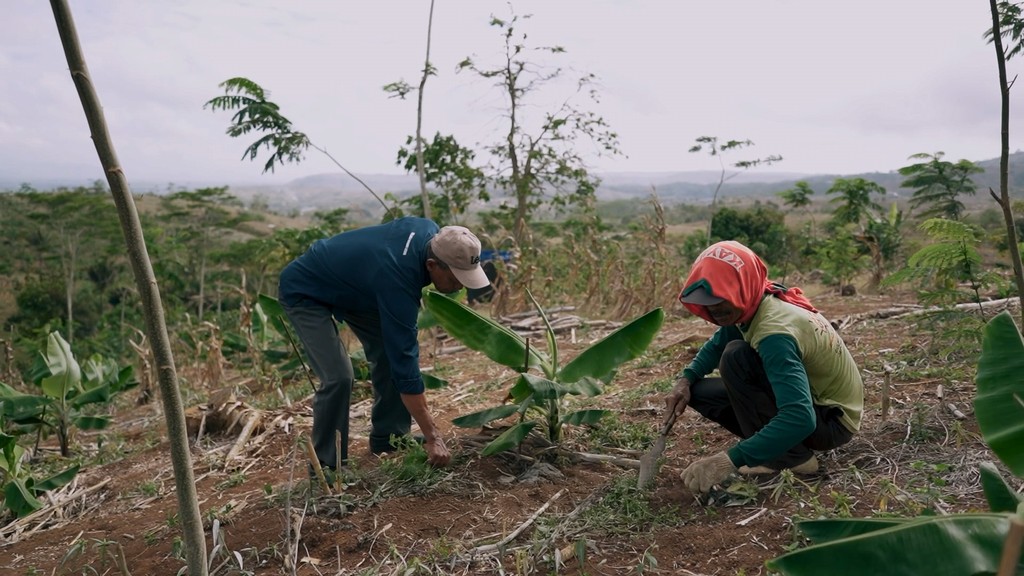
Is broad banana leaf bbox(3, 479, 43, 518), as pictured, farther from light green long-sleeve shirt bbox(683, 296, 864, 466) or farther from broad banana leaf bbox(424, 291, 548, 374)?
light green long-sleeve shirt bbox(683, 296, 864, 466)

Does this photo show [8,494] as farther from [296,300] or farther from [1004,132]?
[1004,132]

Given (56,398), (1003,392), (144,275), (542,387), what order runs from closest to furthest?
(144,275) < (1003,392) < (542,387) < (56,398)

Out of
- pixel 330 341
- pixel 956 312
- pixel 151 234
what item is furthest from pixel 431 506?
pixel 151 234

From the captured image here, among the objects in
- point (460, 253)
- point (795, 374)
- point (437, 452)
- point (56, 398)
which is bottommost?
point (56, 398)

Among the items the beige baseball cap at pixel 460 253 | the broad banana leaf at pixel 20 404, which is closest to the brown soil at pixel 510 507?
the broad banana leaf at pixel 20 404

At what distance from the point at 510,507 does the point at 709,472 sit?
841 mm

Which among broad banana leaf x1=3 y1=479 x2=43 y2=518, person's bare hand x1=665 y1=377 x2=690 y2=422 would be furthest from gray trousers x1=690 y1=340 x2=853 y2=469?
broad banana leaf x1=3 y1=479 x2=43 y2=518

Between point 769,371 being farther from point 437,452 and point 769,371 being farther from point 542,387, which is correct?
point 437,452

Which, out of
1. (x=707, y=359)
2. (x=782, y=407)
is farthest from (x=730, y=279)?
(x=707, y=359)

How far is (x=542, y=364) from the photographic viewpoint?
3.75 meters

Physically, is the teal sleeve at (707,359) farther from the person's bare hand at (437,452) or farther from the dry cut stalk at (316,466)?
the dry cut stalk at (316,466)

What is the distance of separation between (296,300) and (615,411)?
1.86m

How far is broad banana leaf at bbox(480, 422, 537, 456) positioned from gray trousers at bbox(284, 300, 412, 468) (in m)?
0.77

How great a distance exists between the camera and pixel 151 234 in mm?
24891
